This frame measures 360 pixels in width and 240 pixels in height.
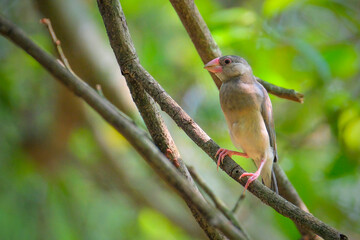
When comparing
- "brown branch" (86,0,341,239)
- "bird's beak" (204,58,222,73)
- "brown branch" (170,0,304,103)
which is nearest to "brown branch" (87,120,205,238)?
"bird's beak" (204,58,222,73)

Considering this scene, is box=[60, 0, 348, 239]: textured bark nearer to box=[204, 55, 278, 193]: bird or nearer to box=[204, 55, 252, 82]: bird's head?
box=[204, 55, 278, 193]: bird

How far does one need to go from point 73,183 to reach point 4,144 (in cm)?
89

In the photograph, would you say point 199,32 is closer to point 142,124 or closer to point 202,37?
point 202,37

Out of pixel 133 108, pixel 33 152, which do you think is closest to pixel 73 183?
pixel 33 152

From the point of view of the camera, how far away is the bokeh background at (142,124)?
3438 millimetres

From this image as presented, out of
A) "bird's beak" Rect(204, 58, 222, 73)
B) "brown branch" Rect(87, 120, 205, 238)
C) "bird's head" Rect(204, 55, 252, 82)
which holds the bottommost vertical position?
"brown branch" Rect(87, 120, 205, 238)

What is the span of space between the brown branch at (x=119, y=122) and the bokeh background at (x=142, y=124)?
209 cm

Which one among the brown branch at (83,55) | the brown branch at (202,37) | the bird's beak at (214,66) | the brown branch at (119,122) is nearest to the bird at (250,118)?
the bird's beak at (214,66)

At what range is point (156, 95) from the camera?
1.78 metres

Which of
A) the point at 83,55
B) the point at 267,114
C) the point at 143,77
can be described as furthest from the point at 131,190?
the point at 143,77

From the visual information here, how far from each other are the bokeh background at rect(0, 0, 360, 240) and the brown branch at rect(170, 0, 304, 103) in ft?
2.04

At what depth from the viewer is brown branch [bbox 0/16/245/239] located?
1186 mm

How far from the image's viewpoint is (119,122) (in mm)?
1179

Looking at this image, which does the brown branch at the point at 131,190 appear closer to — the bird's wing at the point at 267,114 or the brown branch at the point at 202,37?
the bird's wing at the point at 267,114
